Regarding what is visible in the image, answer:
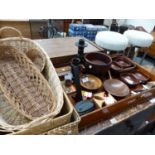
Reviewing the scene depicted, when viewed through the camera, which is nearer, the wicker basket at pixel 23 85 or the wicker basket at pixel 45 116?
the wicker basket at pixel 45 116

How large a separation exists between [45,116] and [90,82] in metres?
0.49

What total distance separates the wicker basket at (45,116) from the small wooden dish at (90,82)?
22 centimetres

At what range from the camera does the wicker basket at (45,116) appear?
54 cm

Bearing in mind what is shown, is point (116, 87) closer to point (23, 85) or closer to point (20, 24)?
point (23, 85)

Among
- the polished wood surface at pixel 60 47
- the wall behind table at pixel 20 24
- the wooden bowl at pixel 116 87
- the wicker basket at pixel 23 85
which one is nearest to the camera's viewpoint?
the wicker basket at pixel 23 85

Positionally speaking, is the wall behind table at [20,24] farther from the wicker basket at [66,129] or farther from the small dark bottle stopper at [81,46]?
the wicker basket at [66,129]

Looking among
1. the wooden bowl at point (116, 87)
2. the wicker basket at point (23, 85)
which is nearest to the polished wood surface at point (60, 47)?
the wicker basket at point (23, 85)

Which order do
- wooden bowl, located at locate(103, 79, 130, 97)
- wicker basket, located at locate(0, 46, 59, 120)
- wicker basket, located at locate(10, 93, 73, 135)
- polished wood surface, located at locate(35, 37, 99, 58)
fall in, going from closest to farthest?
1. wicker basket, located at locate(10, 93, 73, 135)
2. wicker basket, located at locate(0, 46, 59, 120)
3. wooden bowl, located at locate(103, 79, 130, 97)
4. polished wood surface, located at locate(35, 37, 99, 58)

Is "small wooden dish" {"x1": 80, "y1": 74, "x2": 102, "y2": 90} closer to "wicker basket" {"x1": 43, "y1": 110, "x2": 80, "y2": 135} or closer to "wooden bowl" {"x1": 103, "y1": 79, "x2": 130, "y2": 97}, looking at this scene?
"wooden bowl" {"x1": 103, "y1": 79, "x2": 130, "y2": 97}

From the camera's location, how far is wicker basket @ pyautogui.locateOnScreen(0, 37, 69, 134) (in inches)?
21.4

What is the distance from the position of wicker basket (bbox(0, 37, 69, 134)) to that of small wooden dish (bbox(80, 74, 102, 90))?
22 cm

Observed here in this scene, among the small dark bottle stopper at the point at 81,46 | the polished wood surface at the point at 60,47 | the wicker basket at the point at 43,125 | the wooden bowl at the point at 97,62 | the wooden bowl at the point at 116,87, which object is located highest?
the small dark bottle stopper at the point at 81,46

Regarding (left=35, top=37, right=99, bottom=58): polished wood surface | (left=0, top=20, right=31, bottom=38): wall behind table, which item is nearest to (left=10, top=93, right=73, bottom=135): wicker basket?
(left=35, top=37, right=99, bottom=58): polished wood surface

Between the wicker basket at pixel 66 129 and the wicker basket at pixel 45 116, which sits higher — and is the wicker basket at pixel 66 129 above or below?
below
